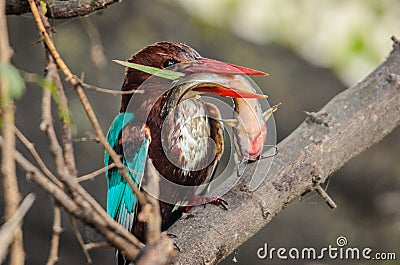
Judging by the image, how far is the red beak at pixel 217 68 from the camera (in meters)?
1.93

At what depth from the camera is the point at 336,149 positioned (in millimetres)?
2203

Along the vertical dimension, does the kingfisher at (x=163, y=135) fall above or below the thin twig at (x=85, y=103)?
below

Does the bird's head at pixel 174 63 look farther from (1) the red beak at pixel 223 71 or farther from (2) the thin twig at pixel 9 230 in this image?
(2) the thin twig at pixel 9 230

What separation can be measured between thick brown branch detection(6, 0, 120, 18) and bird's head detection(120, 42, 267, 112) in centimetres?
30

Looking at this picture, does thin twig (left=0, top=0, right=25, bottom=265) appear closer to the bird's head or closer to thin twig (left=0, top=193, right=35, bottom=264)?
thin twig (left=0, top=193, right=35, bottom=264)

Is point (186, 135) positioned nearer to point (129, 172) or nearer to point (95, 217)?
point (129, 172)

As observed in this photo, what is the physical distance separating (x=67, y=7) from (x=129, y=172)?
541 millimetres

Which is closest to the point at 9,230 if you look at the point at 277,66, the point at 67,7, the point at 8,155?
the point at 8,155

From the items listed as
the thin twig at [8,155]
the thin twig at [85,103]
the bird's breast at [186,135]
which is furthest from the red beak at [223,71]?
the thin twig at [8,155]

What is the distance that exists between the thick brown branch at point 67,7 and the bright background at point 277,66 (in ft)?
5.94

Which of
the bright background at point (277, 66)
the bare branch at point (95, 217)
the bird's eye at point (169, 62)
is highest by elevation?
the bird's eye at point (169, 62)

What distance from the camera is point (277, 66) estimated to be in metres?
4.45

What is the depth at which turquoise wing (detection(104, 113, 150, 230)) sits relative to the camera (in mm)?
2168

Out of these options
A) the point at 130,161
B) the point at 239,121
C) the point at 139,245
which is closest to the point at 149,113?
the point at 130,161
